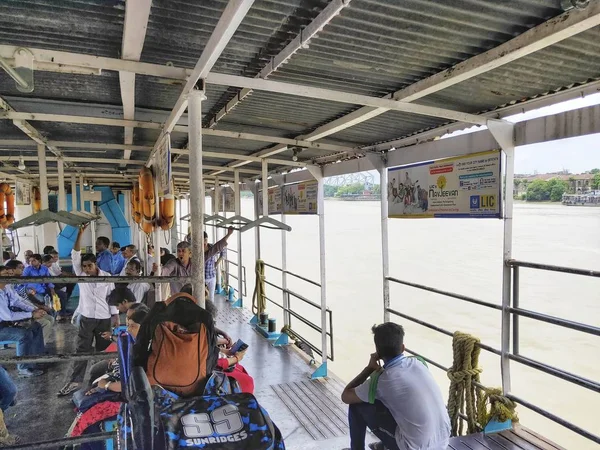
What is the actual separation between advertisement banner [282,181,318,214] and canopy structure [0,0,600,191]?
1.93 metres

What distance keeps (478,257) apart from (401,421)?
1725cm

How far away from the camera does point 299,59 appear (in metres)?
2.13

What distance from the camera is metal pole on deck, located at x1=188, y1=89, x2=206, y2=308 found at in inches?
83.2

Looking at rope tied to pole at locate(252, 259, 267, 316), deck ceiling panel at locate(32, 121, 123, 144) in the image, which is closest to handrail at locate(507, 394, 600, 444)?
deck ceiling panel at locate(32, 121, 123, 144)

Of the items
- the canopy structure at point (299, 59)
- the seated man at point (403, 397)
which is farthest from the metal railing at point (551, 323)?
the canopy structure at point (299, 59)

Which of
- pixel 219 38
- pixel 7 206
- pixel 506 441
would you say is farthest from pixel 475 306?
pixel 219 38

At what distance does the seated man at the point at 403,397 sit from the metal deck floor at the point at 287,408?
0.52m

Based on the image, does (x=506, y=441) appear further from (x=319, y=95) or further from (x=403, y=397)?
(x=319, y=95)

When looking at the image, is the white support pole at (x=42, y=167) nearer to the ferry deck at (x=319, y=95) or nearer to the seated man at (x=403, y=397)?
the ferry deck at (x=319, y=95)

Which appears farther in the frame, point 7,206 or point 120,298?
point 7,206

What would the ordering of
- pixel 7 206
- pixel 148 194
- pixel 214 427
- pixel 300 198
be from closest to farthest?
pixel 214 427 → pixel 148 194 → pixel 300 198 → pixel 7 206

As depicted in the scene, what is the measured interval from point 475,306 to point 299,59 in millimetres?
16556

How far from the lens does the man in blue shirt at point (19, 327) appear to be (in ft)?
13.6

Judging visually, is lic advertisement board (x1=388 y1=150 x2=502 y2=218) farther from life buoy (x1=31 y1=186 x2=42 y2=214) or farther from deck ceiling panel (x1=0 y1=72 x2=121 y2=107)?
life buoy (x1=31 y1=186 x2=42 y2=214)
